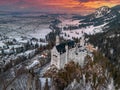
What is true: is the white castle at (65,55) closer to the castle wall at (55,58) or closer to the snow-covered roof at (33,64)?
the castle wall at (55,58)

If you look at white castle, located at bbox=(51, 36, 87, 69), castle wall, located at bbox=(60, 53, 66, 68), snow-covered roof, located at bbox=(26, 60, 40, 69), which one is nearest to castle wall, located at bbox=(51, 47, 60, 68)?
white castle, located at bbox=(51, 36, 87, 69)

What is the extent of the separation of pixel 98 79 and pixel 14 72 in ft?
172

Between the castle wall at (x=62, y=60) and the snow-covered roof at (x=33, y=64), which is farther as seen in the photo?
the snow-covered roof at (x=33, y=64)

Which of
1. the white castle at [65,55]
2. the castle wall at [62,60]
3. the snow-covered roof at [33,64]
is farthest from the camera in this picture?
the snow-covered roof at [33,64]

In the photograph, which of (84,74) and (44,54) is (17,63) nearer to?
(44,54)

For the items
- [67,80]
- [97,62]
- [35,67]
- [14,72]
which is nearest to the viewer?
[67,80]

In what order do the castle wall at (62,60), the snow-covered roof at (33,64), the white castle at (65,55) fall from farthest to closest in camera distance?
the snow-covered roof at (33,64)
the white castle at (65,55)
the castle wall at (62,60)

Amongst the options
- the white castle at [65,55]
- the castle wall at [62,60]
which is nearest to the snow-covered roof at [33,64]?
the white castle at [65,55]

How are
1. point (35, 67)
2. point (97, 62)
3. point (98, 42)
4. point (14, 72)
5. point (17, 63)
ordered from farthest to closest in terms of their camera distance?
point (98, 42), point (17, 63), point (14, 72), point (35, 67), point (97, 62)

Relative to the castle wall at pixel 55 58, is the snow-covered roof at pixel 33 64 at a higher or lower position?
lower

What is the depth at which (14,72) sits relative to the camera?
15650 cm

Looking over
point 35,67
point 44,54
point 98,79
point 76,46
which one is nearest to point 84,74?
point 98,79

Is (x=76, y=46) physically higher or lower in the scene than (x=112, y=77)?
higher

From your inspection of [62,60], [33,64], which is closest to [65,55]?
[62,60]
